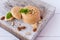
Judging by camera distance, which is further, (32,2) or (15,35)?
(32,2)

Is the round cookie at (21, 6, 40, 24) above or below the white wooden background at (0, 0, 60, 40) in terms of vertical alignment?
above

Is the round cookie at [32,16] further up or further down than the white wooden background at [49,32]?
further up

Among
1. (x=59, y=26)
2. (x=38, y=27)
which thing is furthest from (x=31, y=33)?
(x=59, y=26)

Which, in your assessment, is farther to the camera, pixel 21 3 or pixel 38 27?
pixel 21 3

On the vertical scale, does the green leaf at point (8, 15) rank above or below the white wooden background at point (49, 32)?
above

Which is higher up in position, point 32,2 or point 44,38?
point 32,2

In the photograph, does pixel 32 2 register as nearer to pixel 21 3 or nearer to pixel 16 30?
pixel 21 3

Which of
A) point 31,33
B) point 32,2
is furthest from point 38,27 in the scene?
point 32,2

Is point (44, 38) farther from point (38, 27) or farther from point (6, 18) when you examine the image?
point (6, 18)

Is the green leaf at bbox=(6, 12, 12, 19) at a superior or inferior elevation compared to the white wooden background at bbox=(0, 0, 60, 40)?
superior
